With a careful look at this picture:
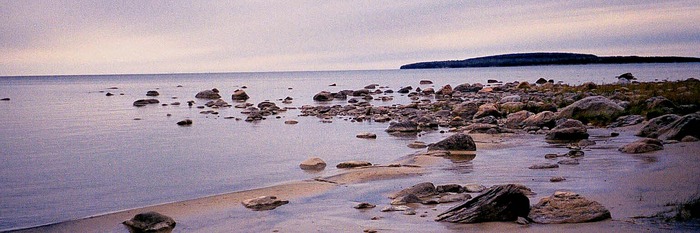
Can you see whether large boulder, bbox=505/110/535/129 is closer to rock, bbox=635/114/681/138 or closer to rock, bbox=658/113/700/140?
rock, bbox=635/114/681/138

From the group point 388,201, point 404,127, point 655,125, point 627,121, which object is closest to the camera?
point 388,201

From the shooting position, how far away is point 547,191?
1014cm

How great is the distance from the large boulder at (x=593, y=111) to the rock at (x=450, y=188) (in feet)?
41.0

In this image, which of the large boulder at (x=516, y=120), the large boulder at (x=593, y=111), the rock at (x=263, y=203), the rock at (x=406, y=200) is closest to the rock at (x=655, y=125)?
the large boulder at (x=593, y=111)

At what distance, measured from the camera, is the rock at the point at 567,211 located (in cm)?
791

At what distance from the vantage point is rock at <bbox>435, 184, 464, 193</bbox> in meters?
10.4

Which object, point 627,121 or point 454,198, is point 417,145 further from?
point 454,198

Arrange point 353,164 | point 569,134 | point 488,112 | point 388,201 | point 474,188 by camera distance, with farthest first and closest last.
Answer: point 488,112
point 569,134
point 353,164
point 474,188
point 388,201

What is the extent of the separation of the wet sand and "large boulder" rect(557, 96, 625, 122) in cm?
753

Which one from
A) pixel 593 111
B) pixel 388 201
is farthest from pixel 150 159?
pixel 593 111

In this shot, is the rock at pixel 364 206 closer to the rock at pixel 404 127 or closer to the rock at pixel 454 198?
the rock at pixel 454 198

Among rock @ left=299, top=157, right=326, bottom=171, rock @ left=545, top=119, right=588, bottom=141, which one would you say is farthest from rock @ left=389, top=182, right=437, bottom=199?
rock @ left=545, top=119, right=588, bottom=141

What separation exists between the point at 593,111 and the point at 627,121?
5.35ft

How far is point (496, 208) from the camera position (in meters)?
8.12
